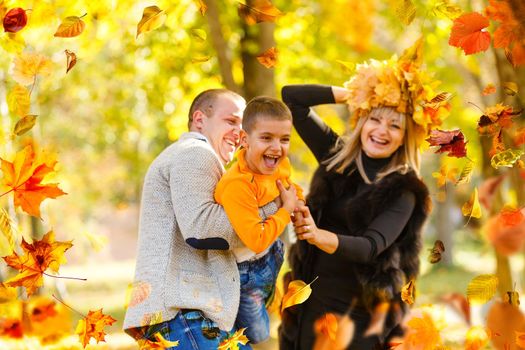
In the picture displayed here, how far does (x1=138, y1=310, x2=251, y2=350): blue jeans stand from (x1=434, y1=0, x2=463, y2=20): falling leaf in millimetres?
1364

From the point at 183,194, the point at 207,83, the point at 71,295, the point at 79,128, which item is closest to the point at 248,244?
the point at 183,194

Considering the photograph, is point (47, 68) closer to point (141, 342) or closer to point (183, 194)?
point (183, 194)

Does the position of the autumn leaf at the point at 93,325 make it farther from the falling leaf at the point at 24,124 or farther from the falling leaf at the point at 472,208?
the falling leaf at the point at 472,208

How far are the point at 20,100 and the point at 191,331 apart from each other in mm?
1018

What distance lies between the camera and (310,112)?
3.92 m

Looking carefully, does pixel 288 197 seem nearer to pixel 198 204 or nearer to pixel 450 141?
pixel 198 204

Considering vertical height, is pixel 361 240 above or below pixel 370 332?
above

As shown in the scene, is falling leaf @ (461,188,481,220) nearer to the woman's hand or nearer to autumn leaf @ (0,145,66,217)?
the woman's hand

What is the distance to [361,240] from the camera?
3340 mm

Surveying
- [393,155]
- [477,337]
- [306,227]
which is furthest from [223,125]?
[477,337]

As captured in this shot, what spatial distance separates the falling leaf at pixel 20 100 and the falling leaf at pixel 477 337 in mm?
1762

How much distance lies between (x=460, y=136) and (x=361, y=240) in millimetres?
788

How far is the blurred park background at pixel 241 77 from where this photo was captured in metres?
3.04

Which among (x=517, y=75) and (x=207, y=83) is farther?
(x=207, y=83)
